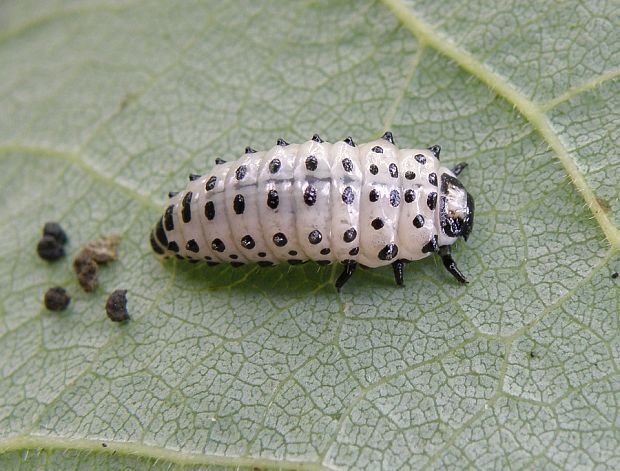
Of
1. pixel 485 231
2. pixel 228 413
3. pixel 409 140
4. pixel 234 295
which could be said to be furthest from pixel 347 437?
pixel 409 140

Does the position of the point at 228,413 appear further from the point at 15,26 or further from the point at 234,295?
the point at 15,26

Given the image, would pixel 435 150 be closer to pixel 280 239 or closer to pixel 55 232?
pixel 280 239

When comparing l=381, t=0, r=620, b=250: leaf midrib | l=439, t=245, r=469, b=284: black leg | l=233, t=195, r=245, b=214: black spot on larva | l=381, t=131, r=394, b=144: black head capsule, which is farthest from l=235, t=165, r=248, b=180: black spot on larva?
l=381, t=0, r=620, b=250: leaf midrib

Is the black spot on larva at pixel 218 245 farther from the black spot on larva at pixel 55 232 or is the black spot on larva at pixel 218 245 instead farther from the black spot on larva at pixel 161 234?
the black spot on larva at pixel 55 232

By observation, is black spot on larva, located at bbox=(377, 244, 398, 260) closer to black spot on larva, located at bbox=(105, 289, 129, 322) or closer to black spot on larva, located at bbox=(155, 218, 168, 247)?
black spot on larva, located at bbox=(155, 218, 168, 247)

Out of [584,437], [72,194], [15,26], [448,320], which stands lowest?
[584,437]

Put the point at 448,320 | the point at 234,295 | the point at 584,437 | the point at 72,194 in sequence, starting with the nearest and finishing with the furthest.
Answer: the point at 584,437 < the point at 448,320 < the point at 234,295 < the point at 72,194
